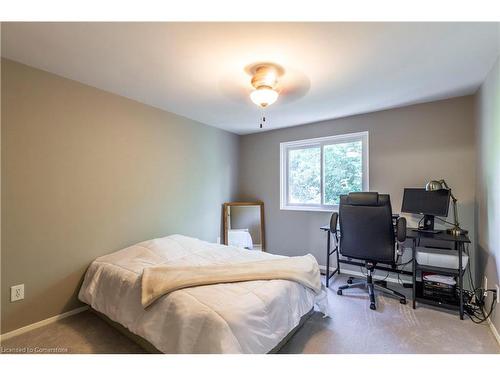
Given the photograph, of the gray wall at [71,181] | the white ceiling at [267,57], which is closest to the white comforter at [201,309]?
the gray wall at [71,181]

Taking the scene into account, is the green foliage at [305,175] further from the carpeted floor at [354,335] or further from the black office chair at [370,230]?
the carpeted floor at [354,335]

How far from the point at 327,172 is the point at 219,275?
2401 mm

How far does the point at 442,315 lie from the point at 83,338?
310 centimetres

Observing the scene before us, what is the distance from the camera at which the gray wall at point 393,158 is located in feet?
8.13

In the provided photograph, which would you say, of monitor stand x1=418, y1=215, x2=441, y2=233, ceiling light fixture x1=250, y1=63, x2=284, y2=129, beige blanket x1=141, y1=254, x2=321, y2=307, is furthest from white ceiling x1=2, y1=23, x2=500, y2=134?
beige blanket x1=141, y1=254, x2=321, y2=307

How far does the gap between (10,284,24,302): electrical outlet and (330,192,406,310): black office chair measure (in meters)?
2.93

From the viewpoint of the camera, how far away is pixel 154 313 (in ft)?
4.94

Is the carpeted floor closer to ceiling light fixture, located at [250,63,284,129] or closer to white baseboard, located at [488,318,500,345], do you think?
white baseboard, located at [488,318,500,345]

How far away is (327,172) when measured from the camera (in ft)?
11.3

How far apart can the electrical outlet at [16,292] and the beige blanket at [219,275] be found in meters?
1.06

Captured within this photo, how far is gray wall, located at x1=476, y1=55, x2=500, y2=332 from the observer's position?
1.78m

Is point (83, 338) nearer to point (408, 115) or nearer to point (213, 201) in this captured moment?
point (213, 201)

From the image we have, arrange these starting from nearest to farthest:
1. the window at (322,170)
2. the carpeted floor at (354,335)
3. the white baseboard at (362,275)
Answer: the carpeted floor at (354,335), the white baseboard at (362,275), the window at (322,170)

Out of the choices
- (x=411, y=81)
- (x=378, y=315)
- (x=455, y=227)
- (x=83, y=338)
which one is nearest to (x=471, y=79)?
(x=411, y=81)
